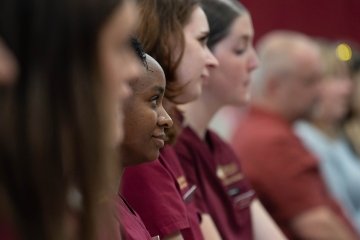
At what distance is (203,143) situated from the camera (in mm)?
2238

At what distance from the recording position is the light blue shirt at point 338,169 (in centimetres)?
395

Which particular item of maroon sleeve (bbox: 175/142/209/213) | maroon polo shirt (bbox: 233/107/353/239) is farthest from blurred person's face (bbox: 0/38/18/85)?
maroon polo shirt (bbox: 233/107/353/239)

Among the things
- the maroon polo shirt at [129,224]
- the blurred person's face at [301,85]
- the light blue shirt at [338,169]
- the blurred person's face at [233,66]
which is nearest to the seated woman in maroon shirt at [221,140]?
the blurred person's face at [233,66]

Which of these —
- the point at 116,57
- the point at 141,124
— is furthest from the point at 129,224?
the point at 116,57

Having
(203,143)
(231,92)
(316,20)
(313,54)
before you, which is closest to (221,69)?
(231,92)

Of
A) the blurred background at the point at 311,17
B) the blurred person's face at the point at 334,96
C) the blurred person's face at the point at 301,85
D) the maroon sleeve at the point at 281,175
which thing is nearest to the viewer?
the maroon sleeve at the point at 281,175

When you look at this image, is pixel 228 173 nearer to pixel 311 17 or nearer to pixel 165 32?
pixel 165 32

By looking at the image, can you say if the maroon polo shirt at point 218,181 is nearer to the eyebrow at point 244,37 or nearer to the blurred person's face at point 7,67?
the eyebrow at point 244,37

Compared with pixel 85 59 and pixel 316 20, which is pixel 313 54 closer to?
pixel 316 20

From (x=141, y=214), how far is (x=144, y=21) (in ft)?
1.10

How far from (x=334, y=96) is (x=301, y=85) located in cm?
65

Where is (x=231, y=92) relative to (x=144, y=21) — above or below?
below

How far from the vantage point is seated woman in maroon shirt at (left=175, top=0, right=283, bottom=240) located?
7.25 ft

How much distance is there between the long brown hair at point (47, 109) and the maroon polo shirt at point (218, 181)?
46.7 inches
